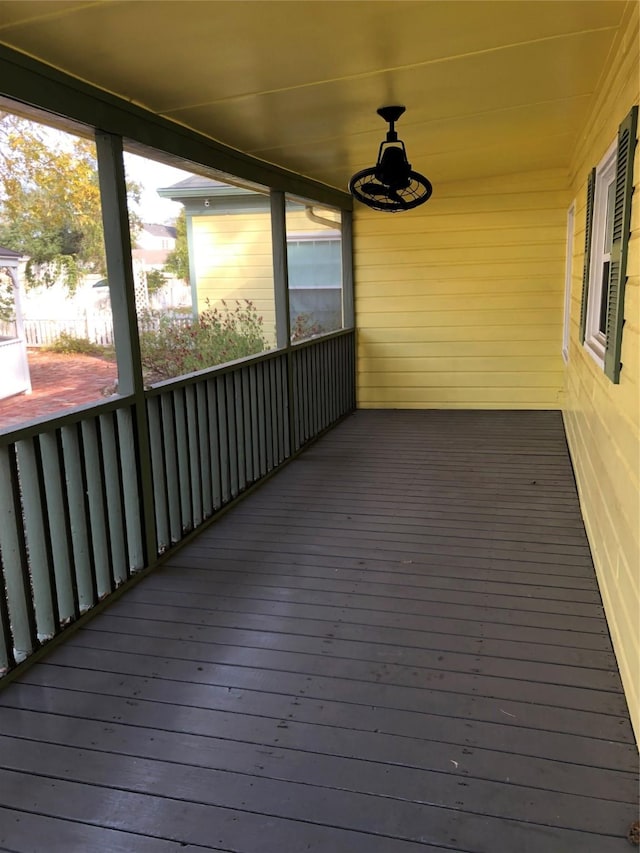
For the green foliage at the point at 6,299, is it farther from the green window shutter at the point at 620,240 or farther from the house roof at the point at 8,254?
the green window shutter at the point at 620,240

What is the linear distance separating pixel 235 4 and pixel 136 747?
235 cm

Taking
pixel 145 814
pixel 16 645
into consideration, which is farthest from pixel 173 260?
pixel 145 814

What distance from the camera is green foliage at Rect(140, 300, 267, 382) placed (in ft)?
12.2

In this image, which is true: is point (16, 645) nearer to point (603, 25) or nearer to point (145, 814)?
point (145, 814)

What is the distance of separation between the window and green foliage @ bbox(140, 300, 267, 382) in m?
2.29

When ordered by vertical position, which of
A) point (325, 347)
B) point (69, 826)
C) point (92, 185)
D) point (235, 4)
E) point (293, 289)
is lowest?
point (69, 826)

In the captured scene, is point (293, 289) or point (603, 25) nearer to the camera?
point (603, 25)

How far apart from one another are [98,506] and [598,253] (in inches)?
125

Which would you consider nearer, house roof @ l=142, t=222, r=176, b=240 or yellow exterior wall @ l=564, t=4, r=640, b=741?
yellow exterior wall @ l=564, t=4, r=640, b=741

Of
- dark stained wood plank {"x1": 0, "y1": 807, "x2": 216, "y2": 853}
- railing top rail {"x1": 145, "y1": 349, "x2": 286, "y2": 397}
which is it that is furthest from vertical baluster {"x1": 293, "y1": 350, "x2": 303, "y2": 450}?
dark stained wood plank {"x1": 0, "y1": 807, "x2": 216, "y2": 853}

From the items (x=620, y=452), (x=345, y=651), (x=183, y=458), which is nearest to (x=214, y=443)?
(x=183, y=458)

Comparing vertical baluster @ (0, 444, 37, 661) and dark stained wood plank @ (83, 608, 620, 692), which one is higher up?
vertical baluster @ (0, 444, 37, 661)

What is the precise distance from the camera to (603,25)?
8.19 ft

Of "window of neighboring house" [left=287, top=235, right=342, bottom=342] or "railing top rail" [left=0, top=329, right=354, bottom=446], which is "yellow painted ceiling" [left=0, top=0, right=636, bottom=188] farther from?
"window of neighboring house" [left=287, top=235, right=342, bottom=342]
